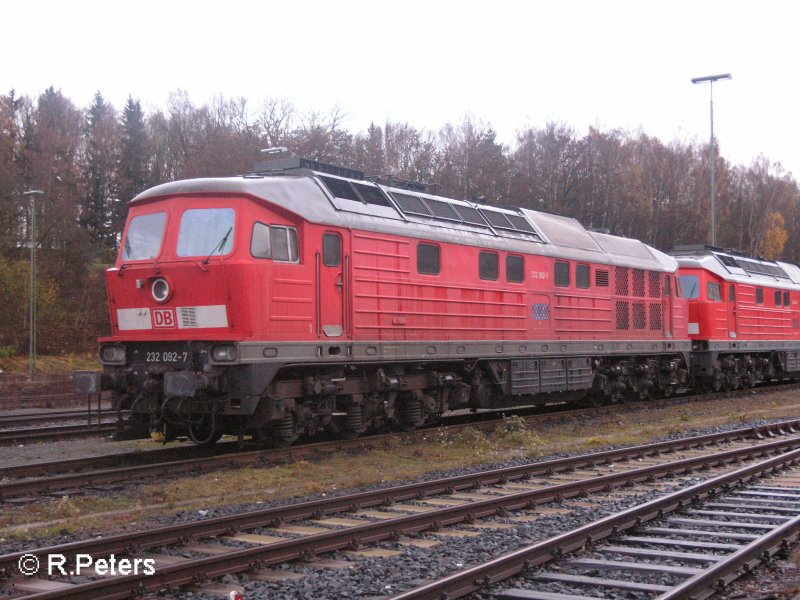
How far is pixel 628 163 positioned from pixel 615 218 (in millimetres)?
6187

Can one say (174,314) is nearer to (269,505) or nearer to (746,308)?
(269,505)

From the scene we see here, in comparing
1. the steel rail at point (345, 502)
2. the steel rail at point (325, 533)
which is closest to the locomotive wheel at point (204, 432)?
the steel rail at point (345, 502)

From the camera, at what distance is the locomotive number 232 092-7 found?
12023 millimetres

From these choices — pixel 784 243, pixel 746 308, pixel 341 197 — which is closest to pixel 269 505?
pixel 341 197

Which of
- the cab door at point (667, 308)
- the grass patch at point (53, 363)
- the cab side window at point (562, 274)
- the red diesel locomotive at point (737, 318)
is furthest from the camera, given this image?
the grass patch at point (53, 363)

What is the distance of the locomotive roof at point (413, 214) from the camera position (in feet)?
41.0

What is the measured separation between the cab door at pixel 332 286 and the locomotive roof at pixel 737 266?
52.6 feet

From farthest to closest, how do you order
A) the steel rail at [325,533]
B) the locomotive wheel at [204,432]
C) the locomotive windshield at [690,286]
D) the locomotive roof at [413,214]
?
the locomotive windshield at [690,286], the locomotive wheel at [204,432], the locomotive roof at [413,214], the steel rail at [325,533]

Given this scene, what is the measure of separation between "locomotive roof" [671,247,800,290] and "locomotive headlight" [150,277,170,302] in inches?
727

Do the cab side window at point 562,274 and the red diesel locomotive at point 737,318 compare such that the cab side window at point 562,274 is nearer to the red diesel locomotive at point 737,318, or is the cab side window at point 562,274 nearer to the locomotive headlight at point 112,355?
the red diesel locomotive at point 737,318

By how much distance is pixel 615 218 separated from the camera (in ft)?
213

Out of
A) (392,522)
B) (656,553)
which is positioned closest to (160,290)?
(392,522)

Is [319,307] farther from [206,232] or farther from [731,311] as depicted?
[731,311]

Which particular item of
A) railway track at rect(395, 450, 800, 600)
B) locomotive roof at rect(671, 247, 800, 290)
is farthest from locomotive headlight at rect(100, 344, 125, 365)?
locomotive roof at rect(671, 247, 800, 290)
